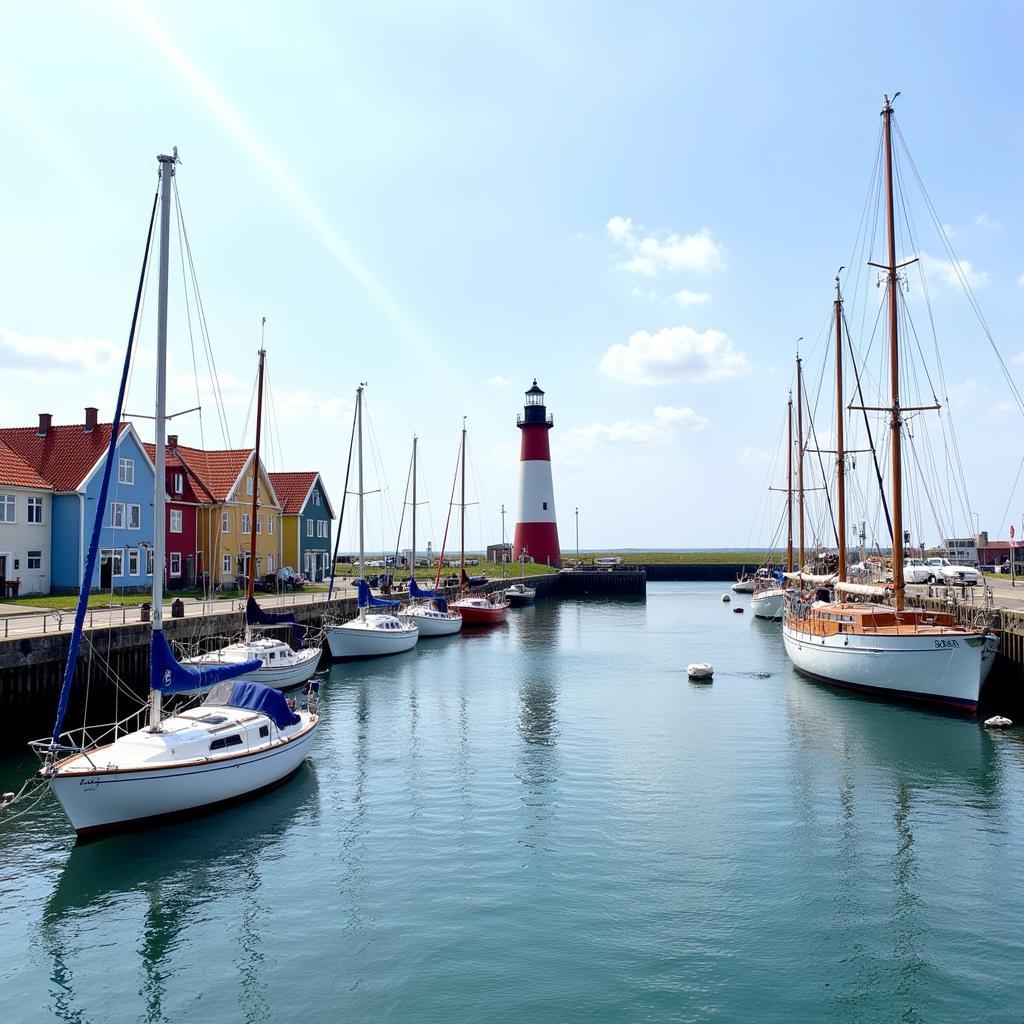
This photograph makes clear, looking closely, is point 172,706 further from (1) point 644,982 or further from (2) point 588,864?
(1) point 644,982

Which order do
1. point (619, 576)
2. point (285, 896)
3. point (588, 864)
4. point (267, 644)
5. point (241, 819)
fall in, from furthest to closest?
point (619, 576)
point (267, 644)
point (241, 819)
point (588, 864)
point (285, 896)

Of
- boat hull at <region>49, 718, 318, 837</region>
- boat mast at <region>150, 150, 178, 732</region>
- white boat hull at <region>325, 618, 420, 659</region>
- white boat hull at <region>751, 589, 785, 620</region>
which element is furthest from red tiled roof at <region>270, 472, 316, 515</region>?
boat hull at <region>49, 718, 318, 837</region>

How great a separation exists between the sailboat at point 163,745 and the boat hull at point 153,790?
0.02 metres

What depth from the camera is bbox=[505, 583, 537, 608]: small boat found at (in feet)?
263

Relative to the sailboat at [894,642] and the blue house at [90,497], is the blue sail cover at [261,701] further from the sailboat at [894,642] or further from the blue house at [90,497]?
the blue house at [90,497]

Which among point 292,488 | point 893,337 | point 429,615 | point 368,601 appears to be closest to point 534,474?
point 292,488

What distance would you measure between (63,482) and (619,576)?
69.9m

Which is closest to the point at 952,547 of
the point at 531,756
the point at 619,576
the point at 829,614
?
the point at 619,576

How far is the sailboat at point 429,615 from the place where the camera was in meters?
53.7

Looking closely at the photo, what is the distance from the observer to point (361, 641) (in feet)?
144

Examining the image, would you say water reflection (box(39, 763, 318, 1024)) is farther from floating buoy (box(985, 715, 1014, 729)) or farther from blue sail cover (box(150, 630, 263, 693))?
floating buoy (box(985, 715, 1014, 729))

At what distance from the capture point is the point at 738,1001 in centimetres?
1107

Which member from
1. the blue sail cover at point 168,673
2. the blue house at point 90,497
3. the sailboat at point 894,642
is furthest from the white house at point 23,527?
the sailboat at point 894,642

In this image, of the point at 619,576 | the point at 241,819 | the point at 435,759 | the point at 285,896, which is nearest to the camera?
the point at 285,896
